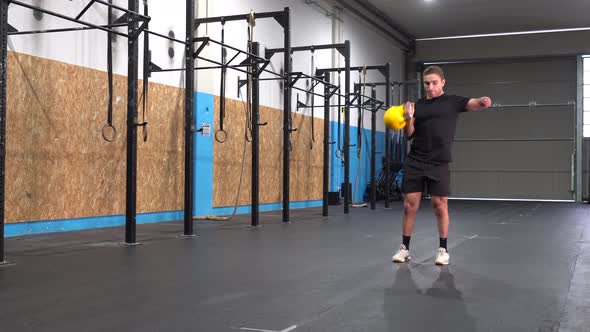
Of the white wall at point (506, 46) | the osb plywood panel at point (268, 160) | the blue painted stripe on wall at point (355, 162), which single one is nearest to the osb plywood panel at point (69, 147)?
→ the osb plywood panel at point (268, 160)

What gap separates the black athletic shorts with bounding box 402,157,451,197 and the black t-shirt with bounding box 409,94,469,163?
0.14 feet

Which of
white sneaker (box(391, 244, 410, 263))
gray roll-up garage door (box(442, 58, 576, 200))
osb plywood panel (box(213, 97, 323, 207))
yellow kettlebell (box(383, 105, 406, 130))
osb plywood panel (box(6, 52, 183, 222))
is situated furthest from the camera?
gray roll-up garage door (box(442, 58, 576, 200))

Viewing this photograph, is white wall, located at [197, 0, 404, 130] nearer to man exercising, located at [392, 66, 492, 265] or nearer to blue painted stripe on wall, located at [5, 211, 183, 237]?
blue painted stripe on wall, located at [5, 211, 183, 237]

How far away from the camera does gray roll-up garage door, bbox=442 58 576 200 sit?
15969 mm

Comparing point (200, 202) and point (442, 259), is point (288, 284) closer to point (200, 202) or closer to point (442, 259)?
point (442, 259)

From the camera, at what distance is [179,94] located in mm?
8039

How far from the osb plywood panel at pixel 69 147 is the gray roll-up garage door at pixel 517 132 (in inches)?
433

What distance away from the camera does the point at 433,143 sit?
4137mm

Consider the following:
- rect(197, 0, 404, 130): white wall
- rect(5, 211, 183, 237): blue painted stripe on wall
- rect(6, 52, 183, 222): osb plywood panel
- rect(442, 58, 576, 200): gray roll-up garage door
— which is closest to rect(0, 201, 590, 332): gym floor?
rect(5, 211, 183, 237): blue painted stripe on wall

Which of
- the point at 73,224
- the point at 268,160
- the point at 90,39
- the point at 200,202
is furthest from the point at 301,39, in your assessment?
the point at 73,224

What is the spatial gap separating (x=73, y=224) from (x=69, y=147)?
0.78 m

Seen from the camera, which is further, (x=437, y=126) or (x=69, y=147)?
(x=69, y=147)

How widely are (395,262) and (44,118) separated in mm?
Answer: 3676

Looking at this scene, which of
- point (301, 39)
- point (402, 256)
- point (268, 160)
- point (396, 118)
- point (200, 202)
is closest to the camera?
point (396, 118)
